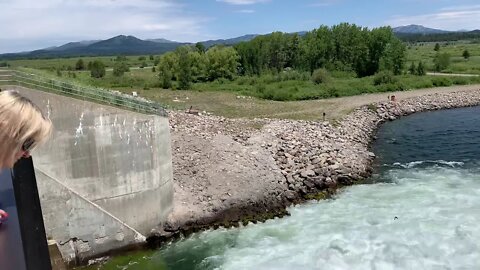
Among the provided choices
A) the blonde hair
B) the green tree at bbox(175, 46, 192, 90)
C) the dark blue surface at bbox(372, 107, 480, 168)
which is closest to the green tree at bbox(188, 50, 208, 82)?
the green tree at bbox(175, 46, 192, 90)

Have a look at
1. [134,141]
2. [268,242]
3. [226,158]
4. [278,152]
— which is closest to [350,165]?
[278,152]

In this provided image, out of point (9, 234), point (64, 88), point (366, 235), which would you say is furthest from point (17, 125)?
point (366, 235)

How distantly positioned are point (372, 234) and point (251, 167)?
22.7 feet

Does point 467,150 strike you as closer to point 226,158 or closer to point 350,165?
point 350,165

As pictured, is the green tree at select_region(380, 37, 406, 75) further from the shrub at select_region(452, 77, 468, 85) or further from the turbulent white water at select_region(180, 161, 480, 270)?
the turbulent white water at select_region(180, 161, 480, 270)

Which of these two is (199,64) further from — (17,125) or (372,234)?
(17,125)

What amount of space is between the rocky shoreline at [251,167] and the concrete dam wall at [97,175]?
1475 millimetres

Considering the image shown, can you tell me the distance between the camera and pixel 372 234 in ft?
55.0

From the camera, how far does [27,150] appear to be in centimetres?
218

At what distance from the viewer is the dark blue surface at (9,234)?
2.45m

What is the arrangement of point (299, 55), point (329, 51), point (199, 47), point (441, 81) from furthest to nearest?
point (199, 47) → point (299, 55) → point (329, 51) → point (441, 81)

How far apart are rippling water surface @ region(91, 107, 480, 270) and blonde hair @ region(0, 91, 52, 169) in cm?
1376

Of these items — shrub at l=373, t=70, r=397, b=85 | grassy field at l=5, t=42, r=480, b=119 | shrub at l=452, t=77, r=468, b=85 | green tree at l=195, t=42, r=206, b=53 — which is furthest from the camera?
green tree at l=195, t=42, r=206, b=53

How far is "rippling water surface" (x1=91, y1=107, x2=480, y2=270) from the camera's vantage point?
15.1 m
